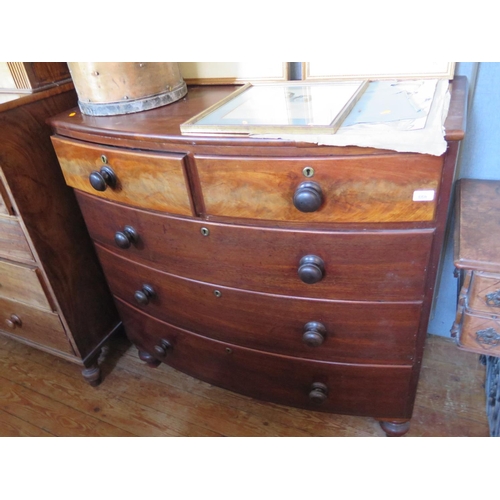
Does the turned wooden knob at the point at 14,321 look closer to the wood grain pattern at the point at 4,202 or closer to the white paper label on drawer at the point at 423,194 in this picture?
the wood grain pattern at the point at 4,202

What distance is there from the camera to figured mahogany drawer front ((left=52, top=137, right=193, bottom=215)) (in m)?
0.86

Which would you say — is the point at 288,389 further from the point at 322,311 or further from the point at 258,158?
the point at 258,158

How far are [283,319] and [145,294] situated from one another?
0.40 m

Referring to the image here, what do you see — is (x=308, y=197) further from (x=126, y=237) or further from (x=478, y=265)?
(x=126, y=237)

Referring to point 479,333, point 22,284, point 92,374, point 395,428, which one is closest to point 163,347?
point 92,374

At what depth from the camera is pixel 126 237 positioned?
1.03 meters

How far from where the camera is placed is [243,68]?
45.3 inches

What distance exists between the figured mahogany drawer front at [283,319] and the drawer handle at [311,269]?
0.10 metres

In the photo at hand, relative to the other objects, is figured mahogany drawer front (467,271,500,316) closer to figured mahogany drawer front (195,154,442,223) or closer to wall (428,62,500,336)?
figured mahogany drawer front (195,154,442,223)

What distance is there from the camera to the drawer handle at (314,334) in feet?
3.13

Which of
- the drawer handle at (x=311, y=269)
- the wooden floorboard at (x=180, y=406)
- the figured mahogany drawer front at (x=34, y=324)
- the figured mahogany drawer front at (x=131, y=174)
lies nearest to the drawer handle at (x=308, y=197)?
the drawer handle at (x=311, y=269)

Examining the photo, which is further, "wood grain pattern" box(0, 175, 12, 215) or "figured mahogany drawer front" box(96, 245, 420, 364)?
"wood grain pattern" box(0, 175, 12, 215)

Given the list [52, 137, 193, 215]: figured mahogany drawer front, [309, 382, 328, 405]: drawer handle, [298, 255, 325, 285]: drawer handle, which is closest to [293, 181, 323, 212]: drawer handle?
[298, 255, 325, 285]: drawer handle
